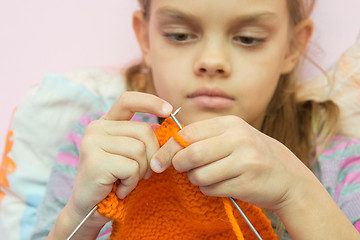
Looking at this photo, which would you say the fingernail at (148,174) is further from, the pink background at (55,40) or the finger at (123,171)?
the pink background at (55,40)

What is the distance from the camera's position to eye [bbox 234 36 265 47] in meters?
0.77

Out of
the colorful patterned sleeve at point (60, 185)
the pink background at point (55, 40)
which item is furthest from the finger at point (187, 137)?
the pink background at point (55, 40)

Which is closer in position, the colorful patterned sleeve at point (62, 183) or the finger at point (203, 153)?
the finger at point (203, 153)

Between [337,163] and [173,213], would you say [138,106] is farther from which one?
[337,163]

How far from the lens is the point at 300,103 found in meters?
1.02

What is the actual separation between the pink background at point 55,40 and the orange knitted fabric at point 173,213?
623 millimetres

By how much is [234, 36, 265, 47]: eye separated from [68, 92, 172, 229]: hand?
0.74 ft

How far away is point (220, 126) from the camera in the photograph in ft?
1.94

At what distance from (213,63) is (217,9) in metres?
0.09

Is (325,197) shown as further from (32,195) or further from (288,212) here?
(32,195)

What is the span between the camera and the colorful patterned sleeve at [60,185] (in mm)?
861

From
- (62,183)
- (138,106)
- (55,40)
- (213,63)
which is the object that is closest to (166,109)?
(138,106)

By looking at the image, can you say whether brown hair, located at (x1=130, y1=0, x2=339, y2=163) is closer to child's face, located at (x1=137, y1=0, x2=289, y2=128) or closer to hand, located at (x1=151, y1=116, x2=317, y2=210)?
child's face, located at (x1=137, y1=0, x2=289, y2=128)

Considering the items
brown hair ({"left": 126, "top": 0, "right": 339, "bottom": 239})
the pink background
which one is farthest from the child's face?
the pink background
